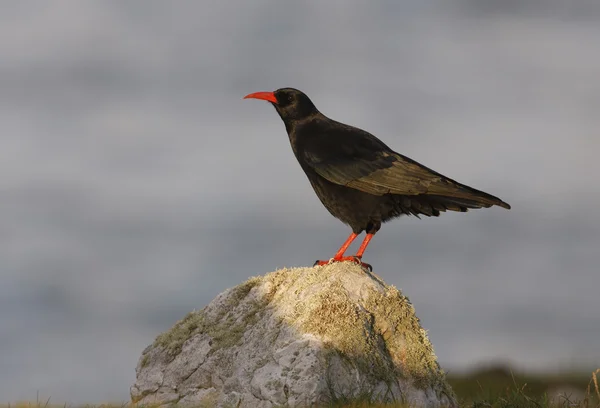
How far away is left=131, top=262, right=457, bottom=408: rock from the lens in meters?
7.40

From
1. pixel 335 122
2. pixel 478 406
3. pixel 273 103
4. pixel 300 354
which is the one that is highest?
pixel 273 103

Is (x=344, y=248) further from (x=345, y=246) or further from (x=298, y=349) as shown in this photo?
(x=298, y=349)

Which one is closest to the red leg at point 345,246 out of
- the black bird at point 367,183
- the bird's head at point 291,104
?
the black bird at point 367,183

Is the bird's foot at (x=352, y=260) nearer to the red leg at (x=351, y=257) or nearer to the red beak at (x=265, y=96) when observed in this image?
the red leg at (x=351, y=257)

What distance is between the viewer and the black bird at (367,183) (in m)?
9.69

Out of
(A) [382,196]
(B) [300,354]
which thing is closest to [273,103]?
(A) [382,196]

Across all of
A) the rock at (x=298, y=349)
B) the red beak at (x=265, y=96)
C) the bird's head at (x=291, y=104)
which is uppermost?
the red beak at (x=265, y=96)

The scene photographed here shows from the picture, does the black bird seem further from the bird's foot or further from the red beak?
the red beak

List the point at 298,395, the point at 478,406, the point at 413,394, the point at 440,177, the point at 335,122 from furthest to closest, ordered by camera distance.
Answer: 1. the point at 335,122
2. the point at 440,177
3. the point at 478,406
4. the point at 413,394
5. the point at 298,395

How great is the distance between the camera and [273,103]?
1149 cm

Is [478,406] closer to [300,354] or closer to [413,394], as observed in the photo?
[413,394]

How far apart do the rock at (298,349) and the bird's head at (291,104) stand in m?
3.07

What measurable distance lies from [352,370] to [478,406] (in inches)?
87.4

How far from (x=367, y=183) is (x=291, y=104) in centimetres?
213
